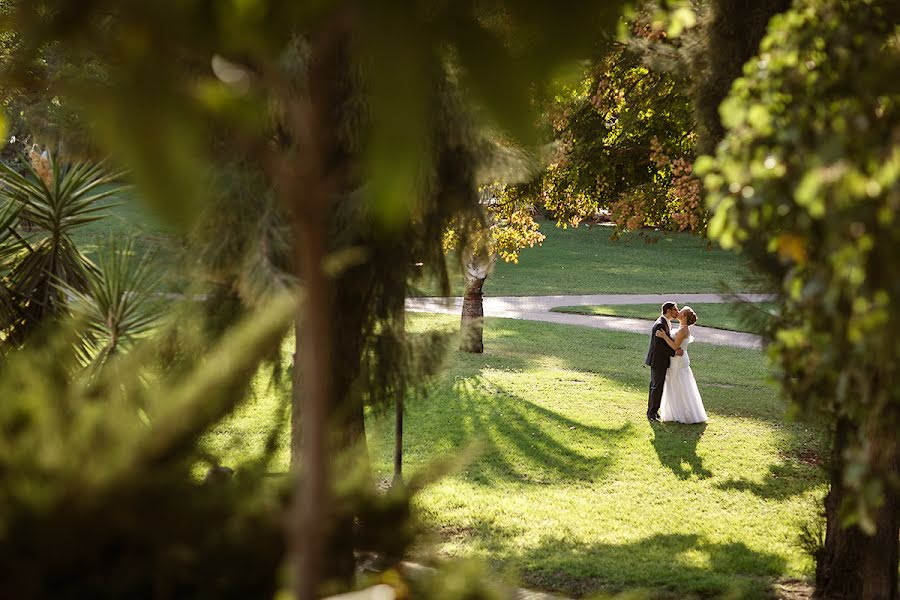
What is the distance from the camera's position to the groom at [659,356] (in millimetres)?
13609

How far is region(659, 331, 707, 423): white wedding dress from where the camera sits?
13.8m

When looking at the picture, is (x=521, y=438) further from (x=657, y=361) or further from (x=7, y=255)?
(x=7, y=255)

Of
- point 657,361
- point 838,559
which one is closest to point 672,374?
point 657,361

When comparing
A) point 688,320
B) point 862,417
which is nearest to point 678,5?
point 862,417

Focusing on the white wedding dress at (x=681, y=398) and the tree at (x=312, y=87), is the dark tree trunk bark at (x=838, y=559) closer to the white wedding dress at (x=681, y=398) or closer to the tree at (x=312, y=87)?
the tree at (x=312, y=87)

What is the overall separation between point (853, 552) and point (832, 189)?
5738 millimetres

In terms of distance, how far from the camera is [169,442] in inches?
85.2

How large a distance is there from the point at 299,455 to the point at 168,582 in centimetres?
499

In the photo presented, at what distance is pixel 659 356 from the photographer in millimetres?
13797

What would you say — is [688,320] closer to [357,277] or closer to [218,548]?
[357,277]

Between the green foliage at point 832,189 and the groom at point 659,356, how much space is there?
420 inches

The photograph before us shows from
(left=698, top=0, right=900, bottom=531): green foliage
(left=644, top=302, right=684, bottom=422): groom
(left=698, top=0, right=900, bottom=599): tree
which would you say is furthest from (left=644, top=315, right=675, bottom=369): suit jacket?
(left=698, top=0, right=900, bottom=531): green foliage

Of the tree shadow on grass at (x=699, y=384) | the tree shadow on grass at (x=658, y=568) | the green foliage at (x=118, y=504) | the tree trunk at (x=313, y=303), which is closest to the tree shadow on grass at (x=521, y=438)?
the tree shadow on grass at (x=699, y=384)

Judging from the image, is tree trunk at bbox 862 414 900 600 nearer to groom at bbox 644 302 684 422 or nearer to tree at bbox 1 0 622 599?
tree at bbox 1 0 622 599
